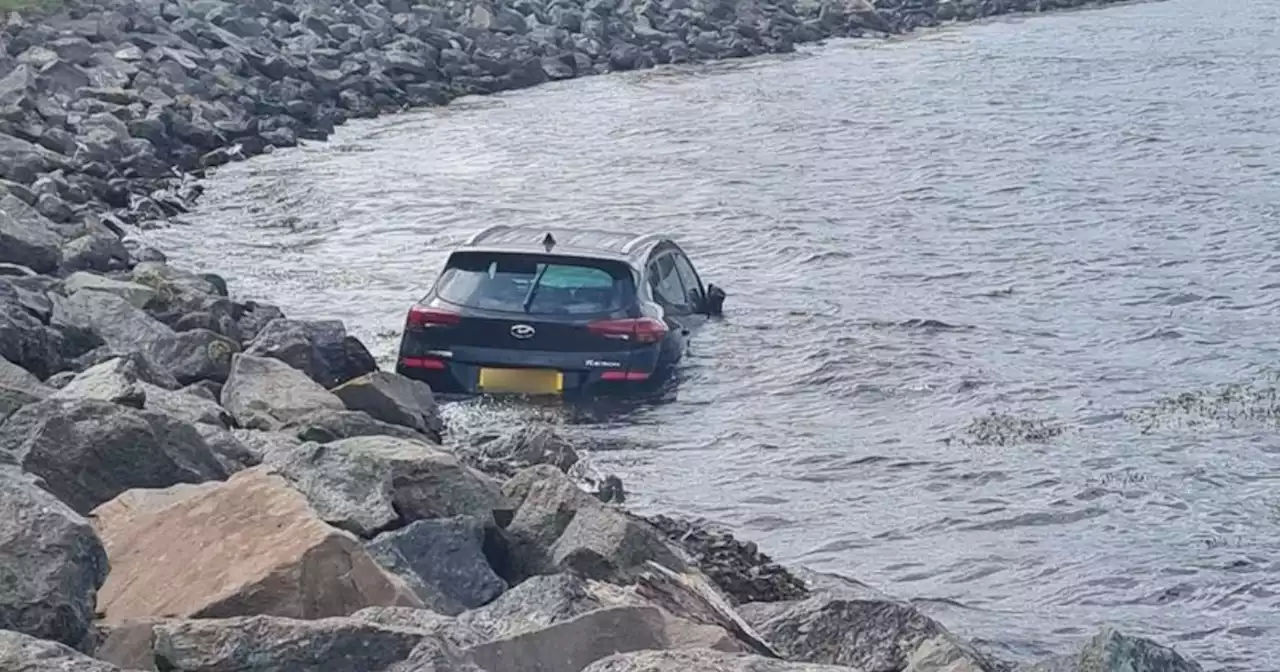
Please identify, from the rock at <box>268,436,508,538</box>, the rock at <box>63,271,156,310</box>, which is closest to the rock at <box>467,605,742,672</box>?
the rock at <box>268,436,508,538</box>

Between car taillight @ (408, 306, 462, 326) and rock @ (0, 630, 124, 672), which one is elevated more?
rock @ (0, 630, 124, 672)

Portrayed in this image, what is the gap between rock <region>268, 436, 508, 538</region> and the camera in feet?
30.1

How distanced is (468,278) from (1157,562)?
5434mm

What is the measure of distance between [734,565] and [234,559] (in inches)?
177

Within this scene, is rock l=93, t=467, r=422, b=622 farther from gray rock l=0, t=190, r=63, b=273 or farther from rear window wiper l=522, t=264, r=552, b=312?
gray rock l=0, t=190, r=63, b=273

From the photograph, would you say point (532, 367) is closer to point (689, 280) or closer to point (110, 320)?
point (110, 320)

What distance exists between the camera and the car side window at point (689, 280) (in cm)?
1733

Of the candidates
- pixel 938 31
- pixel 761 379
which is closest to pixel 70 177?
pixel 761 379

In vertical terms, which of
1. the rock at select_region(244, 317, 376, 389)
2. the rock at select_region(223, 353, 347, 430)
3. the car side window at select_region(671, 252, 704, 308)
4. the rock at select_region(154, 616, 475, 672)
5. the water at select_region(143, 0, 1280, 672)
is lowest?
the water at select_region(143, 0, 1280, 672)

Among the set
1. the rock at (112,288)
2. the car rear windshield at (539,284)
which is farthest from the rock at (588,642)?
the rock at (112,288)

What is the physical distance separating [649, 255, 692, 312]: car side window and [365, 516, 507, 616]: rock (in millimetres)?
7177

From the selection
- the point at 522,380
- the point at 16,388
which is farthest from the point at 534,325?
the point at 16,388

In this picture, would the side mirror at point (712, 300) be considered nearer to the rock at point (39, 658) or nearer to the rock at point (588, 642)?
the rock at point (588, 642)

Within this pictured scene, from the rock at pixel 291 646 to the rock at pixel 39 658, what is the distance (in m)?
0.41
